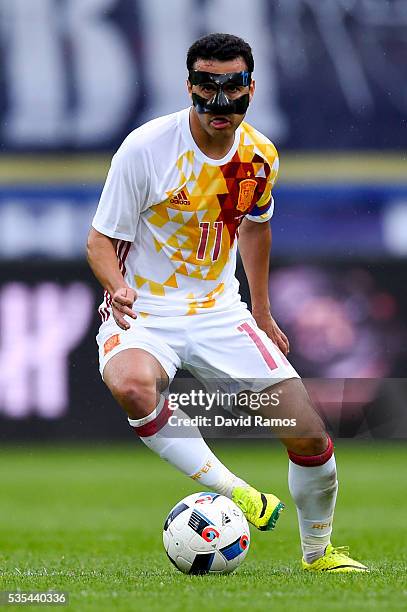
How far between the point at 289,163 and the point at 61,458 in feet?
13.1

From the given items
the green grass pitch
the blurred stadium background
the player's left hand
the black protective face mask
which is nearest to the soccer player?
the black protective face mask

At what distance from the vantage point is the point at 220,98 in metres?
5.82

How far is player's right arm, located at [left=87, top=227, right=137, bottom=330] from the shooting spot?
5.57 meters

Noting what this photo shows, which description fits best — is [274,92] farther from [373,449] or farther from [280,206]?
[373,449]

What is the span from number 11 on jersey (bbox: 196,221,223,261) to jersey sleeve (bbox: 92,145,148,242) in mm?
355

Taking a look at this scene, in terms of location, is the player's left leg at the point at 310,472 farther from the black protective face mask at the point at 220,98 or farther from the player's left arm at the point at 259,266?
the black protective face mask at the point at 220,98

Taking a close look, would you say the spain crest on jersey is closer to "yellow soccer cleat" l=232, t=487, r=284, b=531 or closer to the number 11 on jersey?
the number 11 on jersey

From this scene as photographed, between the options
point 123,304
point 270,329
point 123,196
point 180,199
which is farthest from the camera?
point 270,329

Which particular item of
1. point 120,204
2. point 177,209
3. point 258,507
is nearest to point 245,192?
point 177,209

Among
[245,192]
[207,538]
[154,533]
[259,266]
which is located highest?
[245,192]

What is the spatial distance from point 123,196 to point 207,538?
61.2 inches

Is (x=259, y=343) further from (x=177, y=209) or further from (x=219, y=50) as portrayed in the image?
(x=219, y=50)

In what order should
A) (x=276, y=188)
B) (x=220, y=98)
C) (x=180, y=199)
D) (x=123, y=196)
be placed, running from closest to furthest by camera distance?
(x=220, y=98)
(x=123, y=196)
(x=180, y=199)
(x=276, y=188)

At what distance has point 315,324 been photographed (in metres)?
13.3
